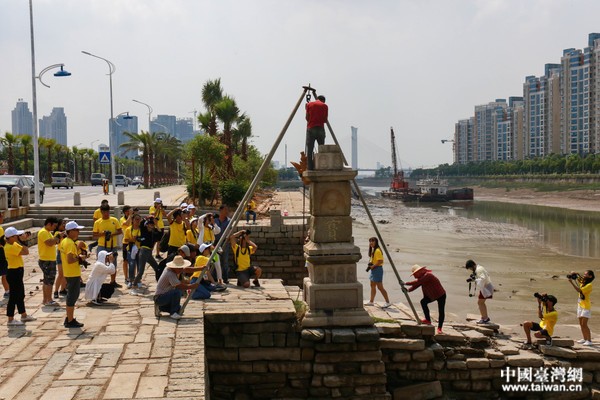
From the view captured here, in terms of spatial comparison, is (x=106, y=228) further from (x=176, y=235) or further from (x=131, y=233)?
(x=176, y=235)

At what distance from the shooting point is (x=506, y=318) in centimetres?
1527

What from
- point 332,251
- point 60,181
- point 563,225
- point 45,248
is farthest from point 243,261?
point 563,225

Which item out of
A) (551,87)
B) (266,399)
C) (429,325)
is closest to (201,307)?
(266,399)

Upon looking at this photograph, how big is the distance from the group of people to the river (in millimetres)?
4959

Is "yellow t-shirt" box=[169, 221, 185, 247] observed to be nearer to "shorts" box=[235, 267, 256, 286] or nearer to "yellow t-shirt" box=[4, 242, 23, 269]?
"shorts" box=[235, 267, 256, 286]

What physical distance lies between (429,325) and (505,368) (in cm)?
149

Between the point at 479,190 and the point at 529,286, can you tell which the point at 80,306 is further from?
the point at 479,190

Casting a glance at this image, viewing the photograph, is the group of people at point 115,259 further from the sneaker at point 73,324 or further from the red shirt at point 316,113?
the red shirt at point 316,113

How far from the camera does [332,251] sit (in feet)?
28.0

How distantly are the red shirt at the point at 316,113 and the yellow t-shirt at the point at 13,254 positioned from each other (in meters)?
4.95

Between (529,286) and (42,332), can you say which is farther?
(529,286)

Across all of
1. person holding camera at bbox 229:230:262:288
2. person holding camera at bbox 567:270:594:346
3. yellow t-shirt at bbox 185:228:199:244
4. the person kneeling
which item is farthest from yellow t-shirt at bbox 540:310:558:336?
the person kneeling

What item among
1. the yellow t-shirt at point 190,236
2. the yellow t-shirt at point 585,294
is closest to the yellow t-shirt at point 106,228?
the yellow t-shirt at point 190,236

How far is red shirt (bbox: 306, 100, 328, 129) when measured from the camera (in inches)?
360
